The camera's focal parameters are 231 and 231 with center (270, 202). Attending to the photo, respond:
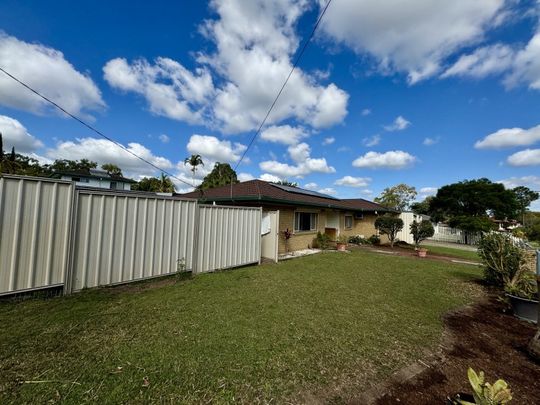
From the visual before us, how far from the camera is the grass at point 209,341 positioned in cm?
223

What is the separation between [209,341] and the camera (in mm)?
3055

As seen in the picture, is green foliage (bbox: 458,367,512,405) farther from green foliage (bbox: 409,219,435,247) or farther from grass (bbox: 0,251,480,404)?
green foliage (bbox: 409,219,435,247)

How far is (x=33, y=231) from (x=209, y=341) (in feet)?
11.5

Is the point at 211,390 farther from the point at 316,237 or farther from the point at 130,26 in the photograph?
the point at 316,237

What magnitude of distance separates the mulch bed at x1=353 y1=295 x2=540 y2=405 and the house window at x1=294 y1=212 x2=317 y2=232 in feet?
27.0

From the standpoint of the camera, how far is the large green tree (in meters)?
31.4

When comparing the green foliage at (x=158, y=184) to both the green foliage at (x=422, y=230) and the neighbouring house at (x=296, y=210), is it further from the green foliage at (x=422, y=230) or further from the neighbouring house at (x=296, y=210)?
the green foliage at (x=422, y=230)

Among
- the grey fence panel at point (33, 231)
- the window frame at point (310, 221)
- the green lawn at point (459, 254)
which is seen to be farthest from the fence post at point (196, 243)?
the green lawn at point (459, 254)

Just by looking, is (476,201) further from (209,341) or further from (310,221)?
(209,341)

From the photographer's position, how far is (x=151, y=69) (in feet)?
31.4

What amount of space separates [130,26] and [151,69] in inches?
64.2

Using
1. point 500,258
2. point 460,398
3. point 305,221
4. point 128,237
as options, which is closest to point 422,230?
point 305,221

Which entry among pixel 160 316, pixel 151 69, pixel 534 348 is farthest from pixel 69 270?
pixel 151 69

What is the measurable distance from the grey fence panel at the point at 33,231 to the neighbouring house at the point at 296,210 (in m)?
4.98
